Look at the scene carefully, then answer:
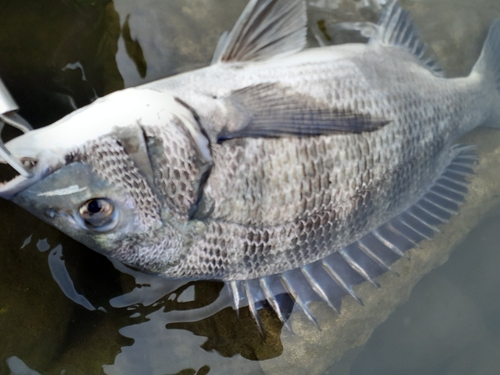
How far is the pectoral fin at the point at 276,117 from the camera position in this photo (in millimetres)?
1820

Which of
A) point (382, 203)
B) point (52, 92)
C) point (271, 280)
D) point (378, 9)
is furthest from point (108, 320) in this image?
point (378, 9)

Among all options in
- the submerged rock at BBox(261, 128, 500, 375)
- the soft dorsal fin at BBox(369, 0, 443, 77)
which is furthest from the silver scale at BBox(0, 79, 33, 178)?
the soft dorsal fin at BBox(369, 0, 443, 77)

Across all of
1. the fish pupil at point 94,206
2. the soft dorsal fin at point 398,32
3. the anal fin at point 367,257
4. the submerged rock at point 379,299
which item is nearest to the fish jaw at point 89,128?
the fish pupil at point 94,206

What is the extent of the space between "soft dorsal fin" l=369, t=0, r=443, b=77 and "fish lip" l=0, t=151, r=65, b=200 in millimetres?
2026

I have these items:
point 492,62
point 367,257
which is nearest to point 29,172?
point 367,257

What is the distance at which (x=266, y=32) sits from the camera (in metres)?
2.14

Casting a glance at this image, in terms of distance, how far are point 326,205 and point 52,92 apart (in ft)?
5.07

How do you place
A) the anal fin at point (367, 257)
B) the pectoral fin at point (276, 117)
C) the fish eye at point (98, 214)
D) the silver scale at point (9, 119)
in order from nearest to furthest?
the silver scale at point (9, 119), the fish eye at point (98, 214), the pectoral fin at point (276, 117), the anal fin at point (367, 257)

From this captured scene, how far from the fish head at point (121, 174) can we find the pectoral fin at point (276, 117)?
0.21m

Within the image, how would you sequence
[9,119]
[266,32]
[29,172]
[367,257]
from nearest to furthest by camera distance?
[29,172] → [9,119] → [266,32] → [367,257]

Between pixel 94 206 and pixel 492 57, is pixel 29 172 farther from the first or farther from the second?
pixel 492 57

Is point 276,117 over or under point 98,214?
over

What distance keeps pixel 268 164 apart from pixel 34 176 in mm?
983

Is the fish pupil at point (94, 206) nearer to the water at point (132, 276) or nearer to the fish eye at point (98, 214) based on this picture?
the fish eye at point (98, 214)
